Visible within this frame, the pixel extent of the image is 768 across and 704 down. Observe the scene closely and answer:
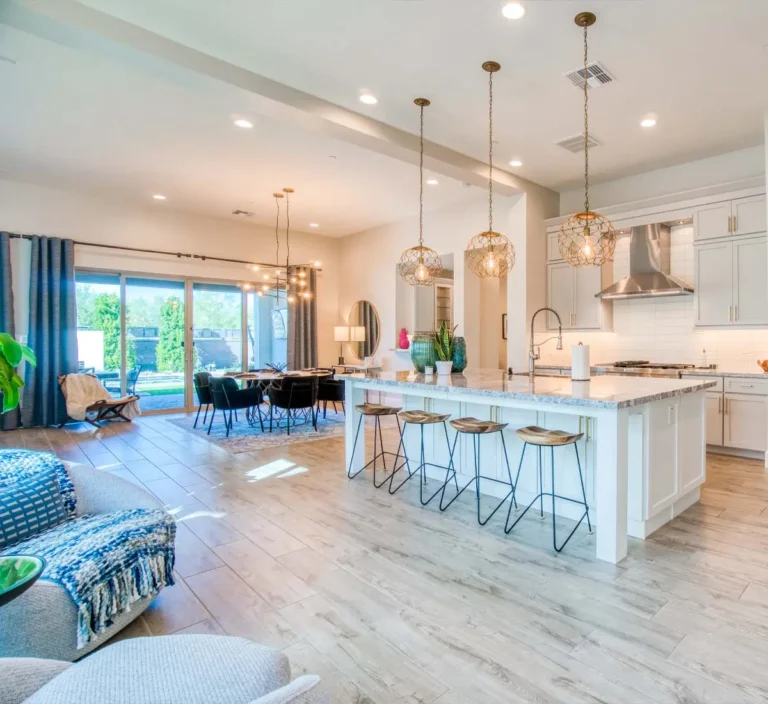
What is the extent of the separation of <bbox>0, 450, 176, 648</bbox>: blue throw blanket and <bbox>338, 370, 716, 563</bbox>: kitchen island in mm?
2026

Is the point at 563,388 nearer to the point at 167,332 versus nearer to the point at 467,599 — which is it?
the point at 467,599

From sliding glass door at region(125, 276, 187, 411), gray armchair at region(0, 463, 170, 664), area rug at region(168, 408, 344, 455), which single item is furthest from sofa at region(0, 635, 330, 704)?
sliding glass door at region(125, 276, 187, 411)

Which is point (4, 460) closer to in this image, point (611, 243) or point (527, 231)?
point (611, 243)

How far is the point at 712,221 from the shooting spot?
5.27 m

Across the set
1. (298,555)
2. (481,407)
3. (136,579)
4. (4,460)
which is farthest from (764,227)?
(4,460)

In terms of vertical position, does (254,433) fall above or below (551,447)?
below

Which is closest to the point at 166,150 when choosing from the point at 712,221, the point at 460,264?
the point at 460,264

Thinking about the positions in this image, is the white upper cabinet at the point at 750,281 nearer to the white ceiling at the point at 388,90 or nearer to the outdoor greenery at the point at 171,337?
the white ceiling at the point at 388,90

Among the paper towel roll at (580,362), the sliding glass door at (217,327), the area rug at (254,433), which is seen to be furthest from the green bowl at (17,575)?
the sliding glass door at (217,327)

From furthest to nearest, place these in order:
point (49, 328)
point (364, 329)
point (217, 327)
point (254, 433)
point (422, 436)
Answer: point (364, 329) < point (217, 327) < point (49, 328) < point (254, 433) < point (422, 436)

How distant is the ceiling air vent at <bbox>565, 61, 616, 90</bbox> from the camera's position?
3770 mm

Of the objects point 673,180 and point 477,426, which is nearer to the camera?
point 477,426

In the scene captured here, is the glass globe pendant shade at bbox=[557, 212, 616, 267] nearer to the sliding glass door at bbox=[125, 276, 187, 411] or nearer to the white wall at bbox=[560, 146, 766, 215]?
the white wall at bbox=[560, 146, 766, 215]

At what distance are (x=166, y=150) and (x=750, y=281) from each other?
21.3 feet
